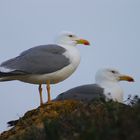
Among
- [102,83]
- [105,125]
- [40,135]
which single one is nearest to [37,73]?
[102,83]

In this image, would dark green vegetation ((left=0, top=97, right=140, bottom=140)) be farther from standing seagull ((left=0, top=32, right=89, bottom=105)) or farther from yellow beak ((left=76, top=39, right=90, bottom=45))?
yellow beak ((left=76, top=39, right=90, bottom=45))

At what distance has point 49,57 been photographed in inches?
488

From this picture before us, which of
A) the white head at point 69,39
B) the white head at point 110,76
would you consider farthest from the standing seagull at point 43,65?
the white head at point 110,76

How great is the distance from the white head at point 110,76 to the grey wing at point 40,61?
178 centimetres

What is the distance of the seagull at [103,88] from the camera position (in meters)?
12.5

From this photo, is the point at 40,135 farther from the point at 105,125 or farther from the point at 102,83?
the point at 102,83

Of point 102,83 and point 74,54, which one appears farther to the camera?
point 102,83

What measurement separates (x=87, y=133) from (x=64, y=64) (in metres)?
8.02

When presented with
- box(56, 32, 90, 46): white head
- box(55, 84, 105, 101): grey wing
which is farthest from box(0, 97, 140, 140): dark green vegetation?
box(56, 32, 90, 46): white head

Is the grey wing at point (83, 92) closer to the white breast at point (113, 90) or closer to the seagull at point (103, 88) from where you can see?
the seagull at point (103, 88)

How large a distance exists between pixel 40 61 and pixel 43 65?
117 millimetres

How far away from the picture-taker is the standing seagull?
11.8 m

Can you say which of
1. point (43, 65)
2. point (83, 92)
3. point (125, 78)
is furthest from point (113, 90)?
point (43, 65)

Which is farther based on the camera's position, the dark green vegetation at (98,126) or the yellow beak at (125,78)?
the yellow beak at (125,78)
